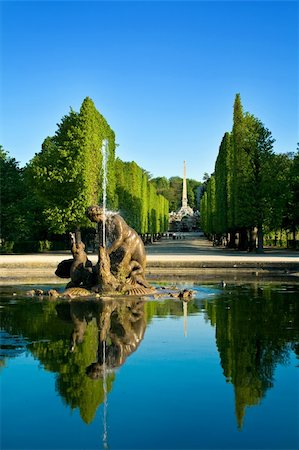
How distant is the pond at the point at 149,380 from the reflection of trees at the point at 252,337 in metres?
0.02

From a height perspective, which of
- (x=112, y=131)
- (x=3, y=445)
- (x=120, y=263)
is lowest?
(x=3, y=445)

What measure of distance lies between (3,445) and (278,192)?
119ft

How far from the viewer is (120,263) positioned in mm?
14320

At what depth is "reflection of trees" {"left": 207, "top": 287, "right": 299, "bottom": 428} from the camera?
20.5ft

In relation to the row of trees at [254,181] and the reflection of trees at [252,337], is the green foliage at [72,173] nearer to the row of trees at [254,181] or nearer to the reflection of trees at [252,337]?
the row of trees at [254,181]

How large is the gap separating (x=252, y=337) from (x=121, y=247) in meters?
6.13

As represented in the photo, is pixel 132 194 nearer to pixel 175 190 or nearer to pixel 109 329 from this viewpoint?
pixel 109 329

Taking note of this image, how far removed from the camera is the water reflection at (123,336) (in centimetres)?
620

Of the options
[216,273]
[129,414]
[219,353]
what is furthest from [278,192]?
[129,414]

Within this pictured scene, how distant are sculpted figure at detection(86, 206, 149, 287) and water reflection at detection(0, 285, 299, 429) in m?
1.52

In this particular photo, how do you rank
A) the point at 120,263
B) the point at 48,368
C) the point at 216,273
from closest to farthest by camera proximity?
the point at 48,368, the point at 120,263, the point at 216,273

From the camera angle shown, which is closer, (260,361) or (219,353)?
(260,361)

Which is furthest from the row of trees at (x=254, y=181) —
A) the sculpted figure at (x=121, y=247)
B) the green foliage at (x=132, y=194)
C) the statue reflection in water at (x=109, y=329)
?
the statue reflection in water at (x=109, y=329)

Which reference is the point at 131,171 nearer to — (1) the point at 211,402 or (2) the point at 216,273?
(2) the point at 216,273
